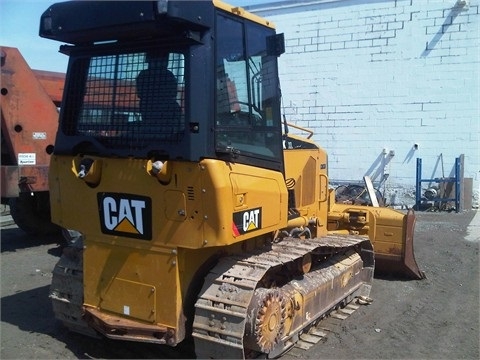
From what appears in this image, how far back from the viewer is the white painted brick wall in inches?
500

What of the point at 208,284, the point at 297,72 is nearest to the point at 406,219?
the point at 208,284

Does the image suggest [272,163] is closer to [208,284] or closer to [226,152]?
[226,152]

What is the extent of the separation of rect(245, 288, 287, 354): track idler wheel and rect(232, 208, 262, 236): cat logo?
0.48 metres

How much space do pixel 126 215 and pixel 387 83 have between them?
10907mm

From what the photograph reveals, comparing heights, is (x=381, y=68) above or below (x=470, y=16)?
below

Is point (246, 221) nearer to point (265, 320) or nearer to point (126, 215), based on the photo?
point (265, 320)

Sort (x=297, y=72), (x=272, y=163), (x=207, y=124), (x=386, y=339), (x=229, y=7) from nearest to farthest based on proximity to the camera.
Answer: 1. (x=207, y=124)
2. (x=229, y=7)
3. (x=272, y=163)
4. (x=386, y=339)
5. (x=297, y=72)

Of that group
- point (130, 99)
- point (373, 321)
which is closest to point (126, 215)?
point (130, 99)

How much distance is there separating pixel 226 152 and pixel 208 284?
0.99 metres

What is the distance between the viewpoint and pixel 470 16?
40.9 feet

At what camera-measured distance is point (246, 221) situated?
3830mm

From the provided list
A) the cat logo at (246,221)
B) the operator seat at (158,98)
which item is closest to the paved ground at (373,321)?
the cat logo at (246,221)

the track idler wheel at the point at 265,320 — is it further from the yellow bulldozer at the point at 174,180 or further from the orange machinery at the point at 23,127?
the orange machinery at the point at 23,127

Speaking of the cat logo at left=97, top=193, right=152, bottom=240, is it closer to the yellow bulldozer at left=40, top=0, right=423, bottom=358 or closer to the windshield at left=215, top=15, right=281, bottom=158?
the yellow bulldozer at left=40, top=0, right=423, bottom=358
